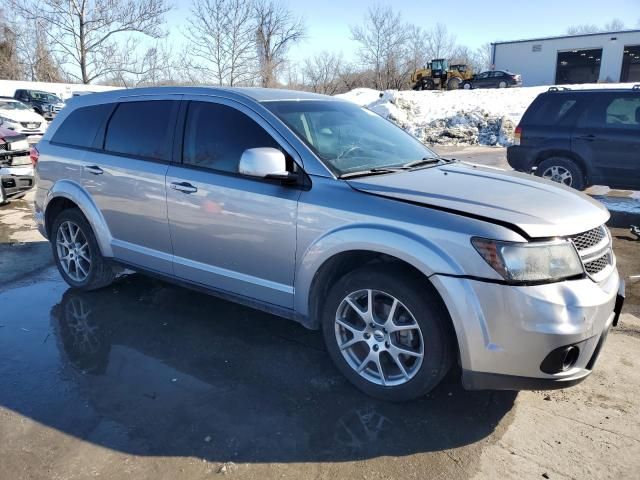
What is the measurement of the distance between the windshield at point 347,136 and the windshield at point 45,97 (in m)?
29.6

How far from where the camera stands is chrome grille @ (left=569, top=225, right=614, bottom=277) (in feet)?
9.30

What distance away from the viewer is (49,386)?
3.41 m

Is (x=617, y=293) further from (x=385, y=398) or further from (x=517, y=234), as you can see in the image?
(x=385, y=398)

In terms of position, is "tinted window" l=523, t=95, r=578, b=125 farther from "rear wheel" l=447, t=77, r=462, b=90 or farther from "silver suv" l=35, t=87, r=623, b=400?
"rear wheel" l=447, t=77, r=462, b=90

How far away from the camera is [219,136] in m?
3.82

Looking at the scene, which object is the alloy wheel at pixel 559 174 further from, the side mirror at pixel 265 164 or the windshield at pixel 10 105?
the windshield at pixel 10 105

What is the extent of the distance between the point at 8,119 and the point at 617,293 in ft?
65.6

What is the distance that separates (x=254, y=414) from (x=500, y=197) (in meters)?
1.89

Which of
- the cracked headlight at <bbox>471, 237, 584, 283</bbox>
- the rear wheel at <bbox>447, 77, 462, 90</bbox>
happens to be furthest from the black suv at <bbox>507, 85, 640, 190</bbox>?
the rear wheel at <bbox>447, 77, 462, 90</bbox>

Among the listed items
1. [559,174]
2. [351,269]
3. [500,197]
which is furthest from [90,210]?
[559,174]

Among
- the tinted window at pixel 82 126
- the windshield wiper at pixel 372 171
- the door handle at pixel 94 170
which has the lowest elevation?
the door handle at pixel 94 170

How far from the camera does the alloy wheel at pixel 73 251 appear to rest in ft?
16.0

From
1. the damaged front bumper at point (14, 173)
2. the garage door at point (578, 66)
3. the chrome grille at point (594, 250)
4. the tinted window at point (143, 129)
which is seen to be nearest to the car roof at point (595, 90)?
the chrome grille at point (594, 250)

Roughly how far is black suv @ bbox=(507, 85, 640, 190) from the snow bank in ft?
38.7
